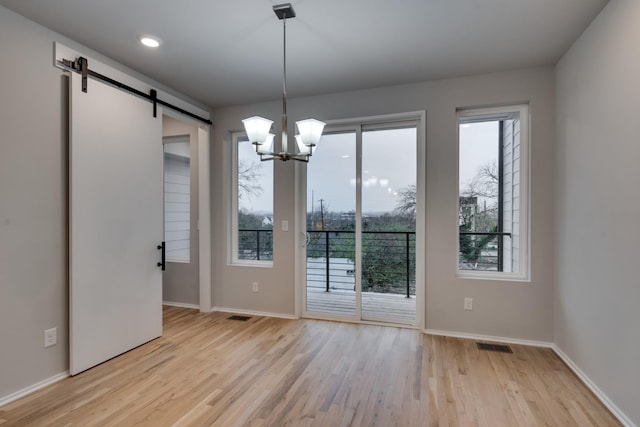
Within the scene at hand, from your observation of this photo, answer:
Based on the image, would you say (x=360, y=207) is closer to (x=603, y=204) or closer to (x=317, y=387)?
(x=317, y=387)

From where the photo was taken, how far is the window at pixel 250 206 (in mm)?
4168

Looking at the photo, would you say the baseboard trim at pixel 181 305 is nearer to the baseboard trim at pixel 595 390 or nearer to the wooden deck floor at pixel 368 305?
the wooden deck floor at pixel 368 305

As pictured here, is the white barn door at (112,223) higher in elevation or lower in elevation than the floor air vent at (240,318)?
higher

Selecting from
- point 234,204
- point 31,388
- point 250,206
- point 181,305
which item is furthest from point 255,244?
point 31,388

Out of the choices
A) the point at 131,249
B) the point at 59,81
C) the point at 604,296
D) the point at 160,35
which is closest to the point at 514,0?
the point at 604,296

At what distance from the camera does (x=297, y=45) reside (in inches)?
107

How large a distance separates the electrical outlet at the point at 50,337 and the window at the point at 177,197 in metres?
2.15

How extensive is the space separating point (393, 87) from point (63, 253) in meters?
3.50

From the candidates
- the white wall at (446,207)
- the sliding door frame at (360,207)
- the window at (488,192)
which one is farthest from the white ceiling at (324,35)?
the window at (488,192)

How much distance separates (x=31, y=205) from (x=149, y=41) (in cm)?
157

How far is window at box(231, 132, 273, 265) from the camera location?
4168 millimetres

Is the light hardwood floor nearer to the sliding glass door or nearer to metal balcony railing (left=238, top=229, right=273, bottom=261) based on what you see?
the sliding glass door

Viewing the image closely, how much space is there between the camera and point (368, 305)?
12.8 feet

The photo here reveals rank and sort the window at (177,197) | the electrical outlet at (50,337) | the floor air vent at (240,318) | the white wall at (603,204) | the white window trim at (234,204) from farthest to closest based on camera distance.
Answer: the window at (177,197), the white window trim at (234,204), the floor air vent at (240,318), the electrical outlet at (50,337), the white wall at (603,204)
